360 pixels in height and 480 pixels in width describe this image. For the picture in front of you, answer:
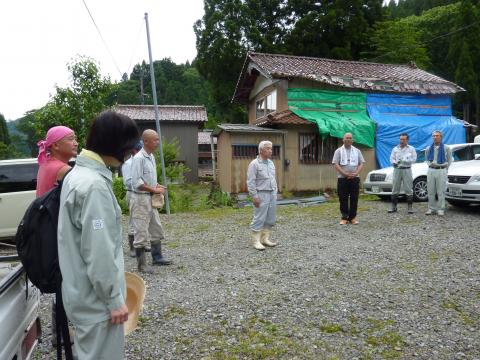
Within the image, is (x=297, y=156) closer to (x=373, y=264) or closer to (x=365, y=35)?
(x=373, y=264)

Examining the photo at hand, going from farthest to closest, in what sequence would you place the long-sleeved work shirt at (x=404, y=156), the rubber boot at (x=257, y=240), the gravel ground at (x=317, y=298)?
the long-sleeved work shirt at (x=404, y=156) → the rubber boot at (x=257, y=240) → the gravel ground at (x=317, y=298)

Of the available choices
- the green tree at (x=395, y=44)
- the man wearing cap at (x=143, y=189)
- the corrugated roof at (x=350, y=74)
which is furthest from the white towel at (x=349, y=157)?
the green tree at (x=395, y=44)

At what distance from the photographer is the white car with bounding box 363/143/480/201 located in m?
10.3

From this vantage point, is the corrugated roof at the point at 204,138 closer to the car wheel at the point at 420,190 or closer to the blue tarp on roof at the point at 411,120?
the blue tarp on roof at the point at 411,120

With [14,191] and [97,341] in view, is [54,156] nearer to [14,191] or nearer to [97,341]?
[97,341]

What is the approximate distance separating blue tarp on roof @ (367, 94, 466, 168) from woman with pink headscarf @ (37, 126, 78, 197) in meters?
14.4

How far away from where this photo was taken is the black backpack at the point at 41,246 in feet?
6.80

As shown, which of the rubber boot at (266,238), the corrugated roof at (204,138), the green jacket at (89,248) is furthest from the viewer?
the corrugated roof at (204,138)

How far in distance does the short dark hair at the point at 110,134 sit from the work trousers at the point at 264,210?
14.0 ft

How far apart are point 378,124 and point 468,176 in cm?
736

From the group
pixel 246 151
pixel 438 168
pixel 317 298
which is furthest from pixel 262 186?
pixel 246 151

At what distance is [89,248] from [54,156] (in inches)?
54.6

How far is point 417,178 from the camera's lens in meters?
10.8

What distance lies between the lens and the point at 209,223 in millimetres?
9547
